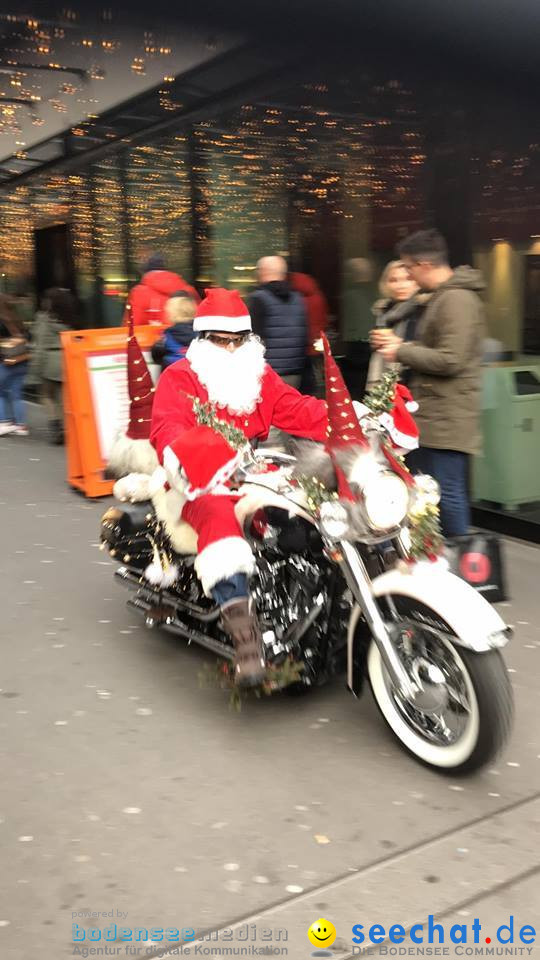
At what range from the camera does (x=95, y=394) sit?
7.43 m

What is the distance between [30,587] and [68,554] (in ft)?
2.11

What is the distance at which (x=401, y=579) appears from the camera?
317 cm

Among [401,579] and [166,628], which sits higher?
[401,579]

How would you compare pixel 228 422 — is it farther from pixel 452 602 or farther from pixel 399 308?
pixel 399 308

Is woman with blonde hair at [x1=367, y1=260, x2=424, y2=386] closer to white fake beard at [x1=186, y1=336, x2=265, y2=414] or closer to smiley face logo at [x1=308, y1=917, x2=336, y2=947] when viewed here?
white fake beard at [x1=186, y1=336, x2=265, y2=414]

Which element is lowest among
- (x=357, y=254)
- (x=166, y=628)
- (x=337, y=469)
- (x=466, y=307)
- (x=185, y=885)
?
(x=185, y=885)

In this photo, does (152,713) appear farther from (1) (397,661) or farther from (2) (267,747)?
(1) (397,661)

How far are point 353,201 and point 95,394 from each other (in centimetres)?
276

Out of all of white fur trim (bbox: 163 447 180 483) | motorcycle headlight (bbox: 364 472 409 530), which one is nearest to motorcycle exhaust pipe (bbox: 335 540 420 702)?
motorcycle headlight (bbox: 364 472 409 530)

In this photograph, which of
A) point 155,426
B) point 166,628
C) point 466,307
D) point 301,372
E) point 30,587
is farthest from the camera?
point 301,372

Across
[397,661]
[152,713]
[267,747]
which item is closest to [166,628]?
[152,713]

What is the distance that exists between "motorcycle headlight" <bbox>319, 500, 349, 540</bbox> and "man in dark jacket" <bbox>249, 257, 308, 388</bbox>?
3659 mm

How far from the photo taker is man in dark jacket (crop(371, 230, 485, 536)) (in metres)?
4.65

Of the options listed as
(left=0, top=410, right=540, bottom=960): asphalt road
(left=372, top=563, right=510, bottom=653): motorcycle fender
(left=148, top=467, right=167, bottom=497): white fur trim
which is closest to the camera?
(left=0, top=410, right=540, bottom=960): asphalt road
